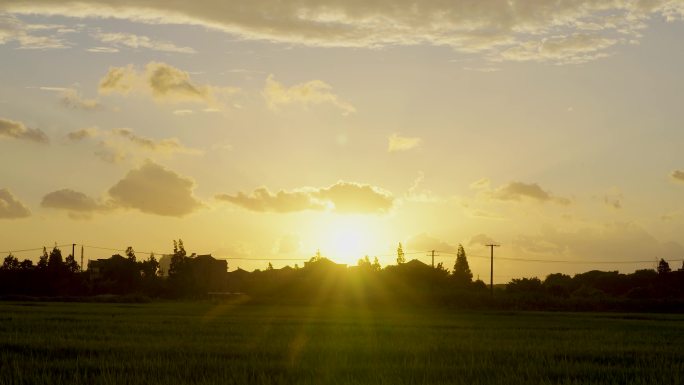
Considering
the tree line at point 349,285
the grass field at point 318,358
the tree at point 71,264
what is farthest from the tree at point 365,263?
the grass field at point 318,358

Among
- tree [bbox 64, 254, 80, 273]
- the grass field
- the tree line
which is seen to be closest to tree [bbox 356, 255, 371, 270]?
the tree line

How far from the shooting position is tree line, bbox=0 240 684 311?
78.4m

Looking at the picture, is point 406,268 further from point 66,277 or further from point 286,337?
point 286,337

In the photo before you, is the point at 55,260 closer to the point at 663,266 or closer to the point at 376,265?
the point at 376,265

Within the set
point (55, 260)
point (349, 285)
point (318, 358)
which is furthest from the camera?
point (55, 260)

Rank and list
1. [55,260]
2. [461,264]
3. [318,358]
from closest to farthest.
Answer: [318,358], [55,260], [461,264]

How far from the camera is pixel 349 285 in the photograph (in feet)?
286

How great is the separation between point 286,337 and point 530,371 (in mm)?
10836

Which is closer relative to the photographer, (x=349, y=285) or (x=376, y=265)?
(x=349, y=285)

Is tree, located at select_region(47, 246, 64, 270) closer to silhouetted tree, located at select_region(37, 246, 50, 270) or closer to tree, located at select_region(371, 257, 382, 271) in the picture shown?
silhouetted tree, located at select_region(37, 246, 50, 270)

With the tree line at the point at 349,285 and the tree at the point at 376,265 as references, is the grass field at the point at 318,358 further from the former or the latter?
the tree at the point at 376,265

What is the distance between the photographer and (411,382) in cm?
1337

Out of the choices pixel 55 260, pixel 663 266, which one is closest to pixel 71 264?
pixel 55 260

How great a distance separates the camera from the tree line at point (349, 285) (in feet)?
257
